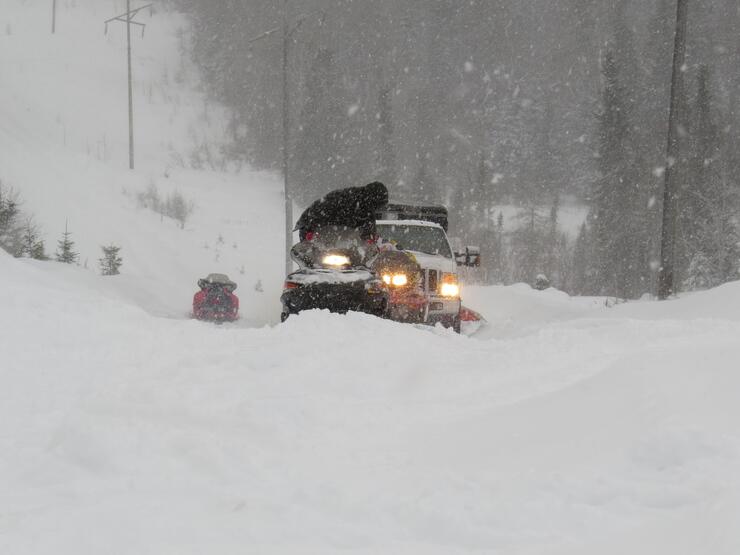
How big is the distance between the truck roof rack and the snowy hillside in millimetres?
3924

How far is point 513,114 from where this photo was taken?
5091 cm

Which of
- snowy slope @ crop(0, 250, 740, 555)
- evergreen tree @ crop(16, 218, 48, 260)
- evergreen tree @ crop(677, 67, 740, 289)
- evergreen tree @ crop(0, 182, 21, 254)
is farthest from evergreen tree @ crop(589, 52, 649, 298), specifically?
snowy slope @ crop(0, 250, 740, 555)

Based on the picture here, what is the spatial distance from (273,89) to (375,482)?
41.0 meters

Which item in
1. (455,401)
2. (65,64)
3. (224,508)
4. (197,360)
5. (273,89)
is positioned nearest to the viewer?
(224,508)

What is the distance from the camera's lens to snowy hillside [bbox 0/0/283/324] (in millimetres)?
20141

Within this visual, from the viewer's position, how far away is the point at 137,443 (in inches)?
127

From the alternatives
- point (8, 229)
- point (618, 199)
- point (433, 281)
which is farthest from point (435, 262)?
point (618, 199)

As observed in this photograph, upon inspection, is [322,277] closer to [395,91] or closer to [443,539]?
[443,539]

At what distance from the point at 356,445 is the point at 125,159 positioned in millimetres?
31296

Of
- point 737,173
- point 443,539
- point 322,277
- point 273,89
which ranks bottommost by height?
point 443,539

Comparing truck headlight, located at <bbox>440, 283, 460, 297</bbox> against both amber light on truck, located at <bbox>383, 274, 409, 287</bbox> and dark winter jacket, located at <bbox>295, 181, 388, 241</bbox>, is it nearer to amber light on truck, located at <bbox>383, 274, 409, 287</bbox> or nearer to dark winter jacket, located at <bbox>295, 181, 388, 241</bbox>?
amber light on truck, located at <bbox>383, 274, 409, 287</bbox>

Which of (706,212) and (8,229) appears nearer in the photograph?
(8,229)

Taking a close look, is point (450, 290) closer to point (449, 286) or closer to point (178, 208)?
point (449, 286)

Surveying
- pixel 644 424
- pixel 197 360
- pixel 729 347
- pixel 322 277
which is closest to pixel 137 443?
pixel 197 360
